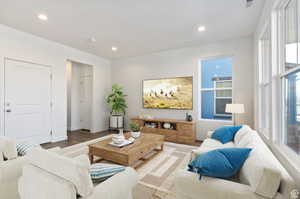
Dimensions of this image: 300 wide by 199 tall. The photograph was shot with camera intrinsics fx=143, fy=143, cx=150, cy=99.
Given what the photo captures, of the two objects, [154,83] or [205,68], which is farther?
[154,83]

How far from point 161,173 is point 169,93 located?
2711mm

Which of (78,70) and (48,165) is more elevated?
(78,70)

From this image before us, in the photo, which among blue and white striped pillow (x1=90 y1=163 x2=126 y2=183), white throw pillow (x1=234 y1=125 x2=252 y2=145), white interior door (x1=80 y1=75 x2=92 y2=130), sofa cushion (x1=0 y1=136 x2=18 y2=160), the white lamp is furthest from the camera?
white interior door (x1=80 y1=75 x2=92 y2=130)

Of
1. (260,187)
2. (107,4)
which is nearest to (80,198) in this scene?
(260,187)

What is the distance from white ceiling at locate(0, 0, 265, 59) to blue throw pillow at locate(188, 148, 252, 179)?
2314mm

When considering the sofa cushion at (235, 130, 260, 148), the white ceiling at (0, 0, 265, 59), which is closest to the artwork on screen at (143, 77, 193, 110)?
the white ceiling at (0, 0, 265, 59)

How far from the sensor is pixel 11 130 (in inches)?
128

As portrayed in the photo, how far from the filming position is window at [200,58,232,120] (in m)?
3.98

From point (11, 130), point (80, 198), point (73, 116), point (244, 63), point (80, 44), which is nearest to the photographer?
point (80, 198)

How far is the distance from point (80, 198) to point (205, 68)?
4236 millimetres

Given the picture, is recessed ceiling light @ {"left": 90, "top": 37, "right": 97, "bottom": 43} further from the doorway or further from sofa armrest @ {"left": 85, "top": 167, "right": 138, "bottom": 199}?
sofa armrest @ {"left": 85, "top": 167, "right": 138, "bottom": 199}

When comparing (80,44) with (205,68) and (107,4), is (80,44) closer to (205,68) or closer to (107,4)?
(107,4)

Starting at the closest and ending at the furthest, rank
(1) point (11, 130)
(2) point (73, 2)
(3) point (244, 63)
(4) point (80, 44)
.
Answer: (2) point (73, 2) < (1) point (11, 130) < (3) point (244, 63) < (4) point (80, 44)

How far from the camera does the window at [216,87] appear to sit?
3978 mm
